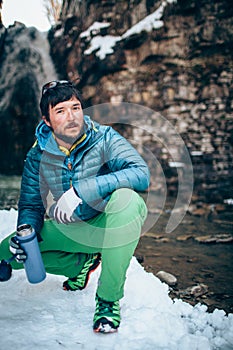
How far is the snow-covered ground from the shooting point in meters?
1.58

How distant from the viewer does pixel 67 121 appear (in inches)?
76.4

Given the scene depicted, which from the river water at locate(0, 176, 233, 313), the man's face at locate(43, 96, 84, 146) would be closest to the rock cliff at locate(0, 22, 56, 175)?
the river water at locate(0, 176, 233, 313)

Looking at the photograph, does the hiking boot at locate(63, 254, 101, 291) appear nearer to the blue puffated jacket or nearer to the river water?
the blue puffated jacket

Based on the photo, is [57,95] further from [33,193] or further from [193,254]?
[193,254]

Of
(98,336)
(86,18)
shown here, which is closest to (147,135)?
(86,18)

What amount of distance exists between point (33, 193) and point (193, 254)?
2.71 m

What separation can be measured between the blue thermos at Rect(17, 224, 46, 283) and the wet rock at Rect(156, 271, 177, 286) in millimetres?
1691

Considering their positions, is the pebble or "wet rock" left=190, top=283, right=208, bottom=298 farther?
the pebble

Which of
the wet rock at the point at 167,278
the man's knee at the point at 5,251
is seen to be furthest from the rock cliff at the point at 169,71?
the man's knee at the point at 5,251

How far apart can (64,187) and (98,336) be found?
88cm

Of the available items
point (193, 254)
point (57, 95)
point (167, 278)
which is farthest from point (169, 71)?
point (57, 95)

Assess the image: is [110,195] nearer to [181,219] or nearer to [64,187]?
[64,187]

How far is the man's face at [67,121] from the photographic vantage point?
6.37 ft

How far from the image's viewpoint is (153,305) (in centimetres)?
199
